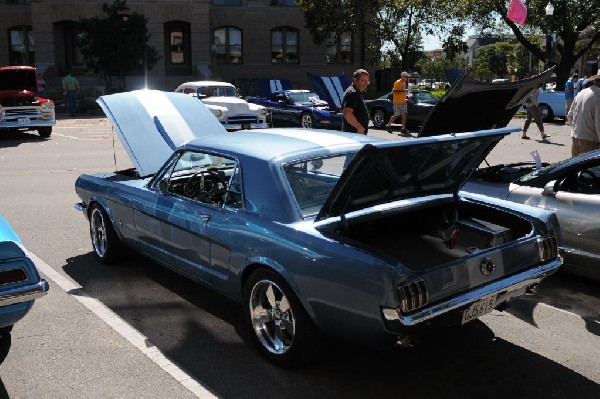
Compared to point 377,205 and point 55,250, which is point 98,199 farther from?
point 377,205

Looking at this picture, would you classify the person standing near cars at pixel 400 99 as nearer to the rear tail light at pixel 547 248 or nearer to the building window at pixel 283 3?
the rear tail light at pixel 547 248

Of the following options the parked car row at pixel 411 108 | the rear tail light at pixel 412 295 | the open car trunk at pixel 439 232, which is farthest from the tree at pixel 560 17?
the rear tail light at pixel 412 295

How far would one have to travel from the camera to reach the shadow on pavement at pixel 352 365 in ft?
12.4

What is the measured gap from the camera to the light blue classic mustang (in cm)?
352

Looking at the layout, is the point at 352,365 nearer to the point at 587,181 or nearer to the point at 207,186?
the point at 207,186

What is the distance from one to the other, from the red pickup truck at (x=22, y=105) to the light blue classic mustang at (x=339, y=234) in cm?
1434

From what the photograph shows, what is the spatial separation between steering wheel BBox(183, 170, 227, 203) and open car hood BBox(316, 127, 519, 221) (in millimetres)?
1147

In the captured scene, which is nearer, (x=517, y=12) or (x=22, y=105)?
(x=22, y=105)

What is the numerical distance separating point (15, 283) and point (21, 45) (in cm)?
4324

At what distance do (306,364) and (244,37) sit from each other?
4224 centimetres

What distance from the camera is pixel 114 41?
3269 centimetres

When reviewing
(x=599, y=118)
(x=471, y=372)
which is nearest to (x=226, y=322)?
(x=471, y=372)

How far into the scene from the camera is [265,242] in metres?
4.03

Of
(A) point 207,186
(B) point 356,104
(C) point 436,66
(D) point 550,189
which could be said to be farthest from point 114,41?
(C) point 436,66
